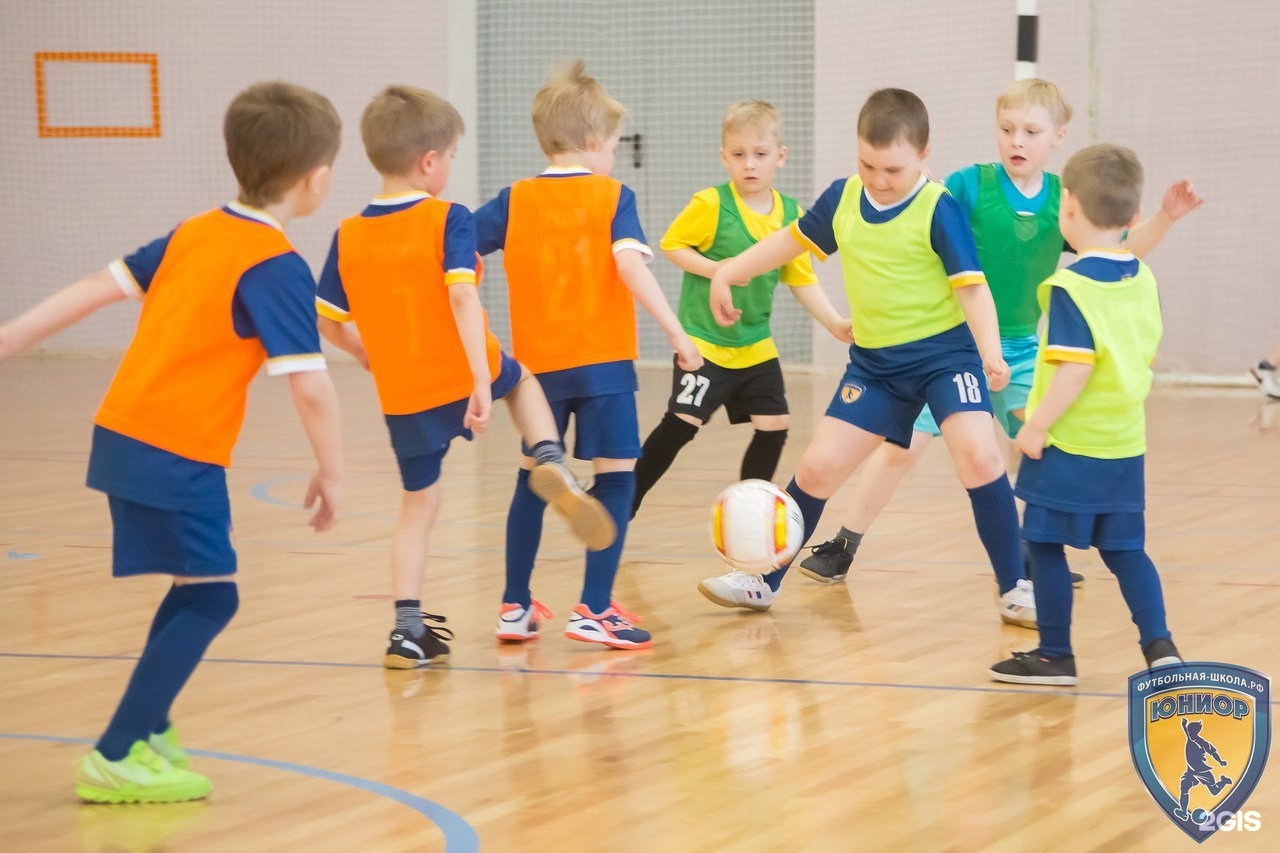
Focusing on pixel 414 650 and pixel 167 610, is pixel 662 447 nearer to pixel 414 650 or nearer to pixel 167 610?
pixel 414 650

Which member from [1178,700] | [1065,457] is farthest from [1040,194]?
[1178,700]

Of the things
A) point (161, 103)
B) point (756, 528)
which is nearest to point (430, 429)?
point (756, 528)

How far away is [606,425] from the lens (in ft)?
13.1

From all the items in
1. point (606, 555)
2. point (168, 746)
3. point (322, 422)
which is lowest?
point (168, 746)

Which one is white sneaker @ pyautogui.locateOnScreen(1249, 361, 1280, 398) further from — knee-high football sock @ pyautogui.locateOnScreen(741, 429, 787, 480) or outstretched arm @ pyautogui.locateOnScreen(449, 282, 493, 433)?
outstretched arm @ pyautogui.locateOnScreen(449, 282, 493, 433)

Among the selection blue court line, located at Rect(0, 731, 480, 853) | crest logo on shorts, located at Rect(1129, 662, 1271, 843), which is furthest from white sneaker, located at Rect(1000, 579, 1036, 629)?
blue court line, located at Rect(0, 731, 480, 853)

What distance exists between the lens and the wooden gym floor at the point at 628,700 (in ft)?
8.84

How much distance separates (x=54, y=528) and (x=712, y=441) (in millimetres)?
3543

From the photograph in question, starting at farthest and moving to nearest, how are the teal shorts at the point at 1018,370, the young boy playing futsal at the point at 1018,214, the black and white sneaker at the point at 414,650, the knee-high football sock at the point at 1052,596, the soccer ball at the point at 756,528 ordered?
the teal shorts at the point at 1018,370
the young boy playing futsal at the point at 1018,214
the soccer ball at the point at 756,528
the black and white sneaker at the point at 414,650
the knee-high football sock at the point at 1052,596

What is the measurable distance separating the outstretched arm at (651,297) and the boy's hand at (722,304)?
388 mm

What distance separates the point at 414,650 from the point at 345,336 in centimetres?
75

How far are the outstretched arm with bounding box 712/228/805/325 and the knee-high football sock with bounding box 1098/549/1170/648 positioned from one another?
1.24m

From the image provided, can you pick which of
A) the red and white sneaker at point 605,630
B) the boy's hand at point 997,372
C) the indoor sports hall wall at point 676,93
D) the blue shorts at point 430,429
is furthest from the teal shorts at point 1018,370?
the indoor sports hall wall at point 676,93

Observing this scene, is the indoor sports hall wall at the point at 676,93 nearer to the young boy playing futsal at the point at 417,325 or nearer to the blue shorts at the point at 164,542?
the young boy playing futsal at the point at 417,325
